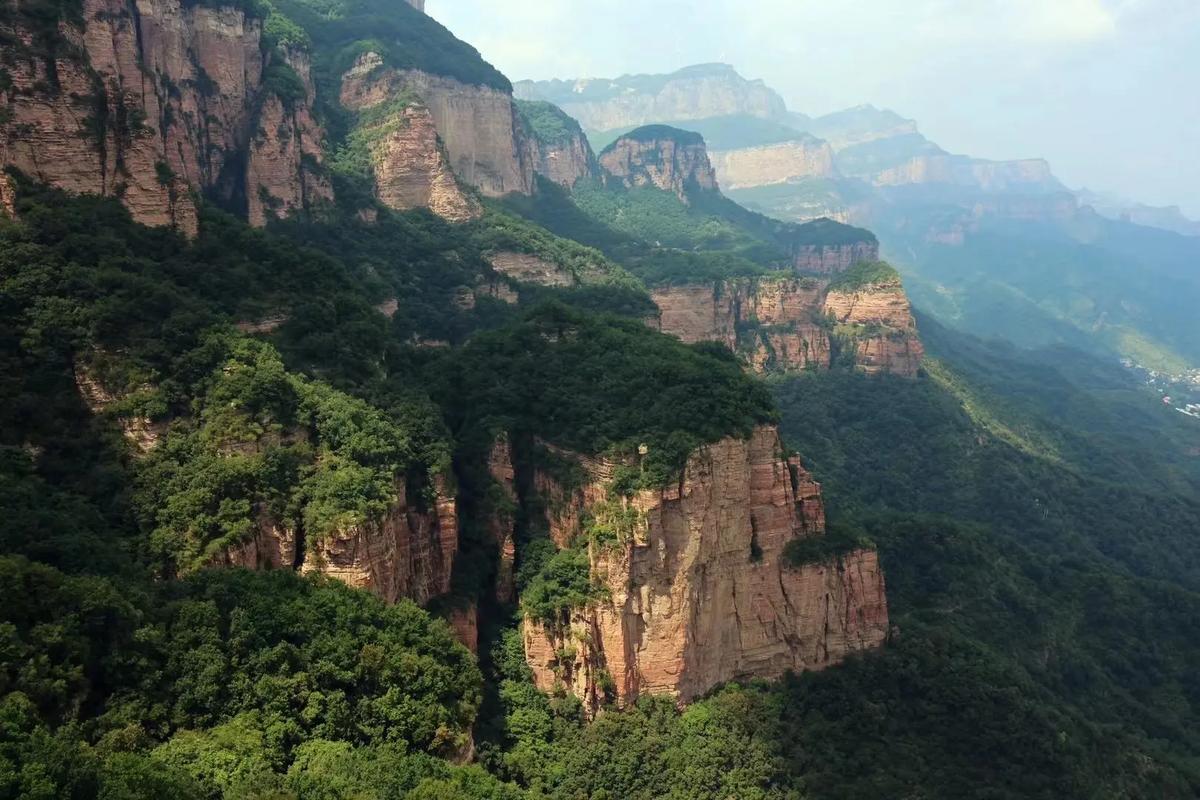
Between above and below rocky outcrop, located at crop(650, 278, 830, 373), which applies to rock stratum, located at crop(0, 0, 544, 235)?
above

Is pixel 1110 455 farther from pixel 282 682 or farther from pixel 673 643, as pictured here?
pixel 282 682

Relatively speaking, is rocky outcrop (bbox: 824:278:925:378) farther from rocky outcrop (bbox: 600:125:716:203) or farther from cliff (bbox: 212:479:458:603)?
cliff (bbox: 212:479:458:603)

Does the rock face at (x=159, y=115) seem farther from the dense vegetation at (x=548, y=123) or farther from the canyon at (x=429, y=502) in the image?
the dense vegetation at (x=548, y=123)

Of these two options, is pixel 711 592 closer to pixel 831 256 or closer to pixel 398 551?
pixel 398 551

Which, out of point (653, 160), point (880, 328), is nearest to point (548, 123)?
point (653, 160)

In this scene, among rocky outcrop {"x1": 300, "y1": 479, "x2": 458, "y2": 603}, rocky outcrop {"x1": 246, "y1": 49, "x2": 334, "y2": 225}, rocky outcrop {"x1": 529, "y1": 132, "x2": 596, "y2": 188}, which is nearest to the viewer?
rocky outcrop {"x1": 300, "y1": 479, "x2": 458, "y2": 603}

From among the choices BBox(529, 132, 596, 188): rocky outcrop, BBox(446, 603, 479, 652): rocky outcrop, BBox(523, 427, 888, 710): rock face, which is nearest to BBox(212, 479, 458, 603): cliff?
BBox(446, 603, 479, 652): rocky outcrop

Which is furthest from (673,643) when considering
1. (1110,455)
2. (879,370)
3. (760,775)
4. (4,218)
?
(1110,455)
